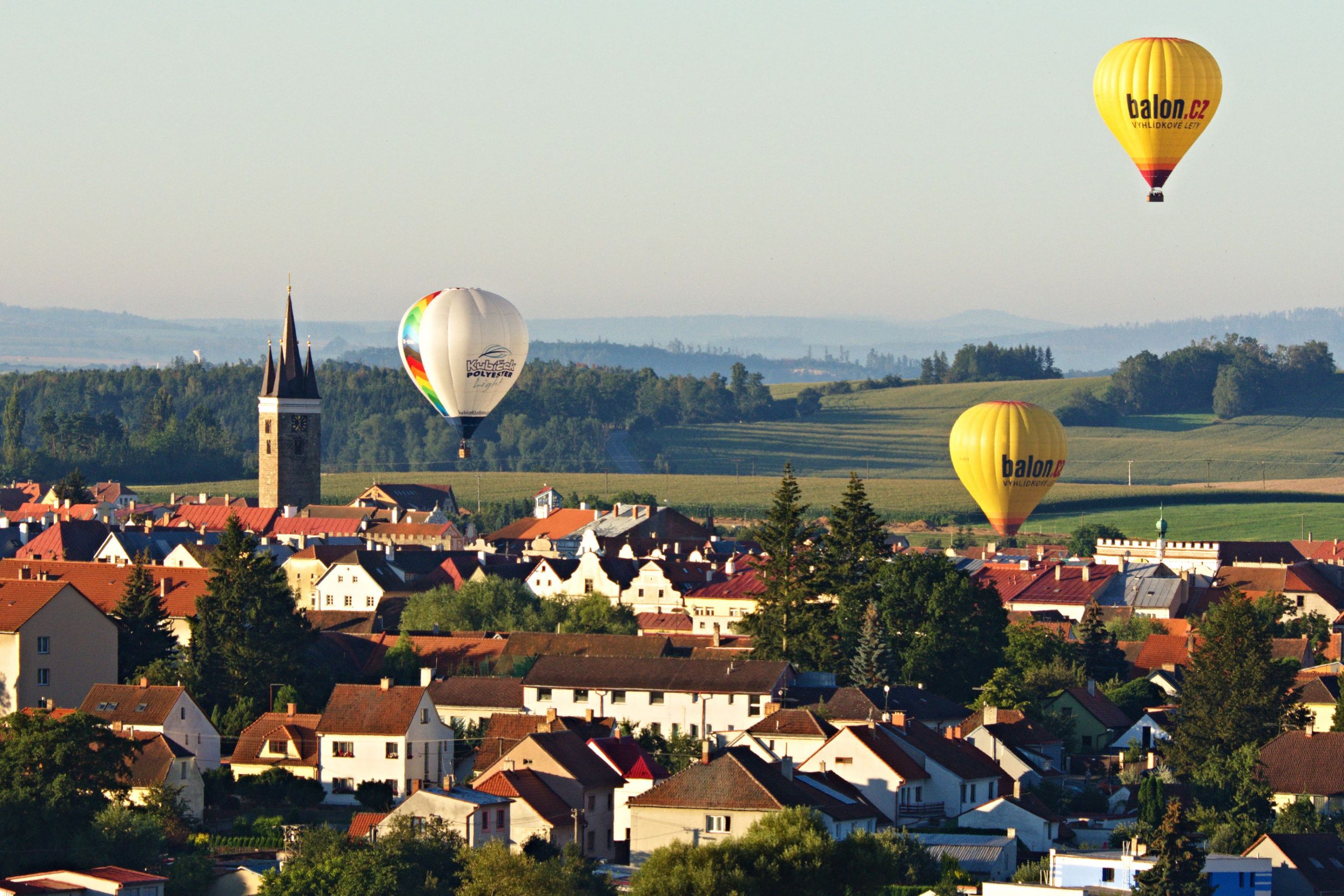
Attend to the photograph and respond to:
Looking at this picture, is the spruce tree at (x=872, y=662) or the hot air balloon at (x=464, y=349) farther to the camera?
the hot air balloon at (x=464, y=349)

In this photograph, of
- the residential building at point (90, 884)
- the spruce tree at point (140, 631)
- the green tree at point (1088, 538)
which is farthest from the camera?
the green tree at point (1088, 538)

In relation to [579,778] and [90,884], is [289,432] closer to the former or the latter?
[579,778]

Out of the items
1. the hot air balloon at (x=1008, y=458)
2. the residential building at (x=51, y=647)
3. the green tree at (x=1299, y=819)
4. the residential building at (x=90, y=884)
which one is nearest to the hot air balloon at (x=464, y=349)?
the hot air balloon at (x=1008, y=458)

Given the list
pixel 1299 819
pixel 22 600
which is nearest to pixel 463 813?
pixel 1299 819

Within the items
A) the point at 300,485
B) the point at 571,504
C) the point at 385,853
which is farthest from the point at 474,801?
the point at 571,504

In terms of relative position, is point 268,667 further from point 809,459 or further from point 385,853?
point 809,459

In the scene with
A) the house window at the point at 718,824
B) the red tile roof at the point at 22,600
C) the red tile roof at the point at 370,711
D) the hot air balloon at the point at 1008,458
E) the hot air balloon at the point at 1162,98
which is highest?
the hot air balloon at the point at 1162,98

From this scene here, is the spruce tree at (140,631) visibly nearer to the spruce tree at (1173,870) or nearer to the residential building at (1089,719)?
the residential building at (1089,719)
